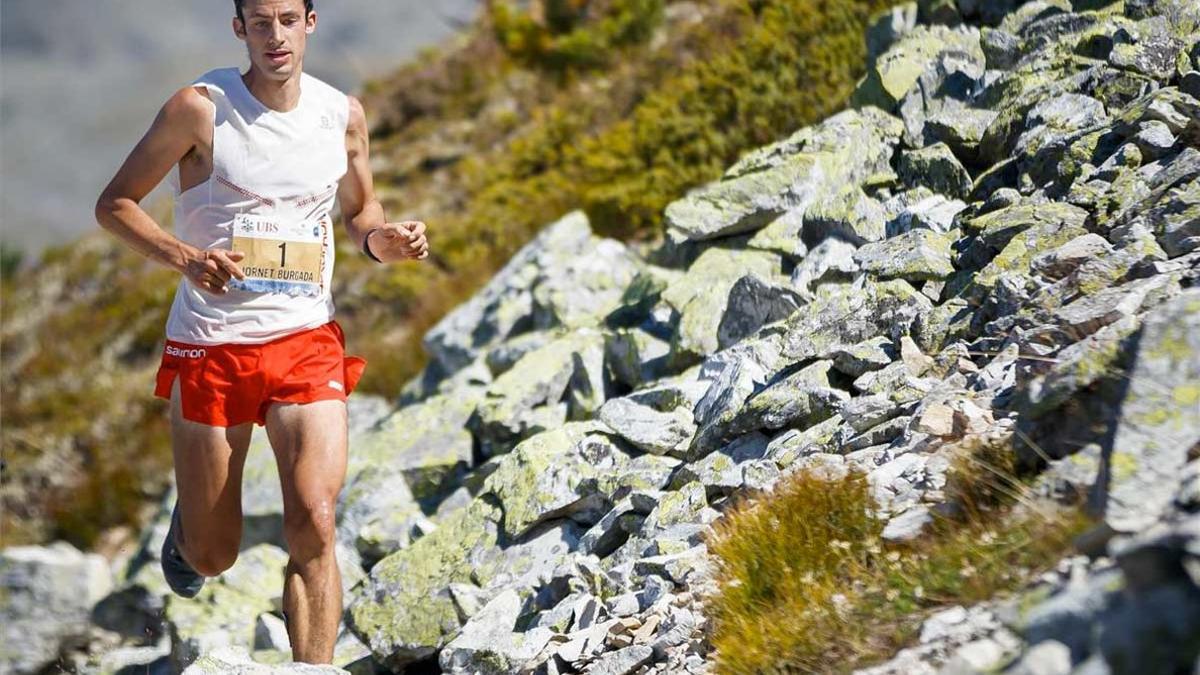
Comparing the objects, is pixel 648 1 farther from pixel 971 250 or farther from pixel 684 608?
pixel 684 608

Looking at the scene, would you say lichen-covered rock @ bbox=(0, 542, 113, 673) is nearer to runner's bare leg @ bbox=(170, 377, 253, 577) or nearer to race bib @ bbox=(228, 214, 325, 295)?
runner's bare leg @ bbox=(170, 377, 253, 577)

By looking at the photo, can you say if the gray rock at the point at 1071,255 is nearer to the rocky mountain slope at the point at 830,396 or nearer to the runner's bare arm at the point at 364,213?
the rocky mountain slope at the point at 830,396

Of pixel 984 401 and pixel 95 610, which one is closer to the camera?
pixel 984 401

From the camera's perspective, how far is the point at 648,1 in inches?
598

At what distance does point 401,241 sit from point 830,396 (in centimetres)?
169

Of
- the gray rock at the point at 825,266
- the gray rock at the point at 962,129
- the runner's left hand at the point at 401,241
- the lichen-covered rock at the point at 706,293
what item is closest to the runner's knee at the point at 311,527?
the runner's left hand at the point at 401,241

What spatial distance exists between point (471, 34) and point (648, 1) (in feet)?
17.5

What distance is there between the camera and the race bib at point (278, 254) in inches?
175

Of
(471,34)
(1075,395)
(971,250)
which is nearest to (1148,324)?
(1075,395)

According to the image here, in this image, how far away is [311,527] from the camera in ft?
14.2

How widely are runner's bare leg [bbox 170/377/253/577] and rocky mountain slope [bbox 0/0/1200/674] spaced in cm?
80

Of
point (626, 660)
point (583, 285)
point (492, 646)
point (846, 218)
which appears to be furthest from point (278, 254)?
point (583, 285)

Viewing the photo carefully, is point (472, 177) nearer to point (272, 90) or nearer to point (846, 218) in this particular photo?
point (846, 218)

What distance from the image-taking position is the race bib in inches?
175
